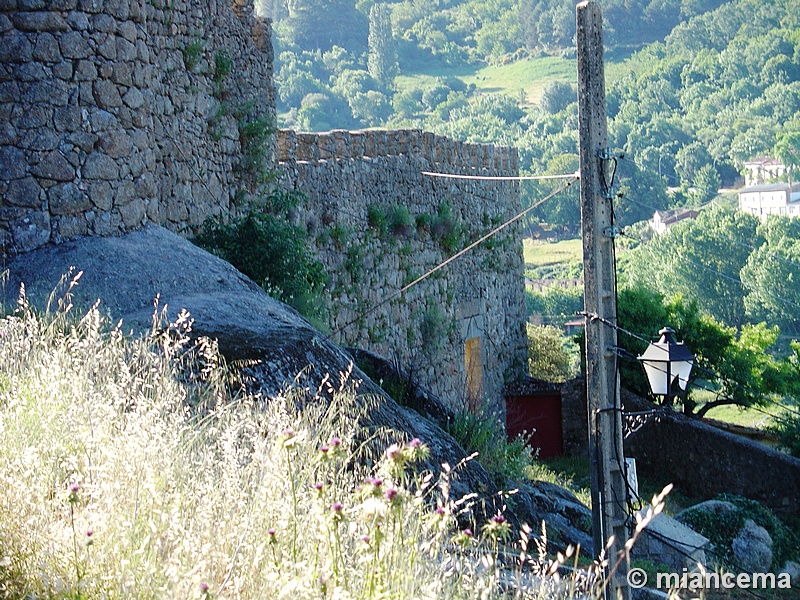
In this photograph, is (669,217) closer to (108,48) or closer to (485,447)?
(485,447)

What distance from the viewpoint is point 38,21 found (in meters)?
7.83

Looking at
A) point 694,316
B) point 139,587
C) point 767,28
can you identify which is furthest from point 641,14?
point 139,587

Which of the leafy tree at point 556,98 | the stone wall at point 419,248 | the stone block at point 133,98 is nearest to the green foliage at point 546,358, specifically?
the stone wall at point 419,248

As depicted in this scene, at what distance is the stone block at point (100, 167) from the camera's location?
804 centimetres

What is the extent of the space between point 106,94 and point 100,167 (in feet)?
1.84

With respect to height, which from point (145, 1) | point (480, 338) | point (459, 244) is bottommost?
point (480, 338)

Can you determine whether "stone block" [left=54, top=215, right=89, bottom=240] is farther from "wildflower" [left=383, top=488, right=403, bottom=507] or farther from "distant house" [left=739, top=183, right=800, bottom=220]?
"distant house" [left=739, top=183, right=800, bottom=220]

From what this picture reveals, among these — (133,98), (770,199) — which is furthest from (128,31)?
(770,199)

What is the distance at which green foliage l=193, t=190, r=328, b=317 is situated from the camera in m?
10.1

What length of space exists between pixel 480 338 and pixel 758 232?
5774 centimetres

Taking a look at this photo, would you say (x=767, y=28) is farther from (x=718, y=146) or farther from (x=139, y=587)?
(x=139, y=587)

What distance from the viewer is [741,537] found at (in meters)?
13.5

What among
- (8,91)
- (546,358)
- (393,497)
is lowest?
(546,358)

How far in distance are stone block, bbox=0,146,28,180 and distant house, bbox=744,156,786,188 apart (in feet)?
277
